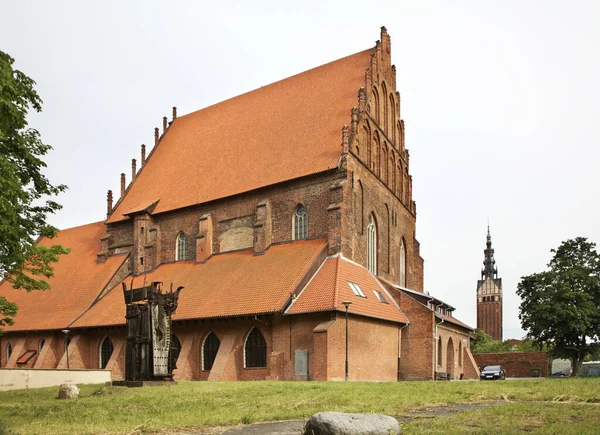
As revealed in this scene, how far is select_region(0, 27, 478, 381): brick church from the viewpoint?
28828 mm

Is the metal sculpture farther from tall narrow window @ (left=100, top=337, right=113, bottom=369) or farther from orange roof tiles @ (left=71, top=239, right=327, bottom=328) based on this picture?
tall narrow window @ (left=100, top=337, right=113, bottom=369)

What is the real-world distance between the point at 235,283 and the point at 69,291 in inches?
549

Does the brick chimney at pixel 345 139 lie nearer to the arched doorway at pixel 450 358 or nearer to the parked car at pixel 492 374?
the arched doorway at pixel 450 358

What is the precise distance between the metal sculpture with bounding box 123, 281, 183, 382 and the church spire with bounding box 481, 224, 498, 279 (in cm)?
11784

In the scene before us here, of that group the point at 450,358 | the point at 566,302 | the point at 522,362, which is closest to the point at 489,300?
the point at 522,362

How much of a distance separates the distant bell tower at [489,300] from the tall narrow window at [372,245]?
10100 centimetres

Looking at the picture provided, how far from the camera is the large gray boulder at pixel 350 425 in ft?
27.3

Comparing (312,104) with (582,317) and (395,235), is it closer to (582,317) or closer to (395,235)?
(395,235)

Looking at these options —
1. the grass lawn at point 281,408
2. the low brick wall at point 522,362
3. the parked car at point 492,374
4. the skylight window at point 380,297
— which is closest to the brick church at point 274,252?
the skylight window at point 380,297

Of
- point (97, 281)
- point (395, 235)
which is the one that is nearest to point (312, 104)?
point (395, 235)

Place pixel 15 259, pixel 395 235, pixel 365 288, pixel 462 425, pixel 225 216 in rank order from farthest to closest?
1. pixel 395 235
2. pixel 225 216
3. pixel 365 288
4. pixel 15 259
5. pixel 462 425

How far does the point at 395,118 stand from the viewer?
40469mm

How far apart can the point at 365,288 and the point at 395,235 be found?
888 cm

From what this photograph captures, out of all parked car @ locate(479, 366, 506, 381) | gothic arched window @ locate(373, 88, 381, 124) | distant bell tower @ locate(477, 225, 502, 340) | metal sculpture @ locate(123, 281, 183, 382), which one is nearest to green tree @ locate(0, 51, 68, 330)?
metal sculpture @ locate(123, 281, 183, 382)
